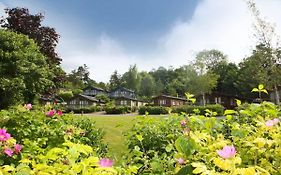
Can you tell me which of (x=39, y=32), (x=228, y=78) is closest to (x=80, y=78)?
(x=228, y=78)

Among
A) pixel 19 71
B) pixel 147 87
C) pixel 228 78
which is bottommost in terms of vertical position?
pixel 19 71

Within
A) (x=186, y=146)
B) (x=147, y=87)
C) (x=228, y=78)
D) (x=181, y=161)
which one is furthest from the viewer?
(x=147, y=87)

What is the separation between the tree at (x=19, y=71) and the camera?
1798 cm

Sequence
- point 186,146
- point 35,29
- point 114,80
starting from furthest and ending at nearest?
point 114,80 < point 35,29 < point 186,146

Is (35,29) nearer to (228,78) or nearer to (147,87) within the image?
(228,78)

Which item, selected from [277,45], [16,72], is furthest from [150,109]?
[16,72]

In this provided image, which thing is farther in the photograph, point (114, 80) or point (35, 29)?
point (114, 80)

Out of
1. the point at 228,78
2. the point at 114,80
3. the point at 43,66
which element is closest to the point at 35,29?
the point at 43,66

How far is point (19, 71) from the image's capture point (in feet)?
60.3

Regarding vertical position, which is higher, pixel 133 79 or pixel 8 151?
pixel 133 79

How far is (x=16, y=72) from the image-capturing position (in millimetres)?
18406

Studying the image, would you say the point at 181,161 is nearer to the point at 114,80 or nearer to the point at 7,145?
the point at 7,145

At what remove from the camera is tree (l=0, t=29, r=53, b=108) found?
1798 cm

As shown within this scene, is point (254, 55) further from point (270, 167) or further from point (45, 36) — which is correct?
point (270, 167)
